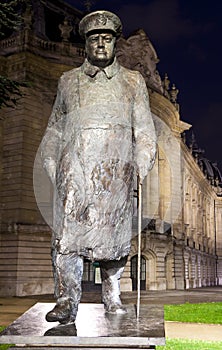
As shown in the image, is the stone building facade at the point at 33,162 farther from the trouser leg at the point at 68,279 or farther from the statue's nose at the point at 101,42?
the trouser leg at the point at 68,279

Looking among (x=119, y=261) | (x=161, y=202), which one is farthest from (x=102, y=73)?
(x=161, y=202)

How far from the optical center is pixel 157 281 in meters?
30.7

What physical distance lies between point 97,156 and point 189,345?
5.56 meters

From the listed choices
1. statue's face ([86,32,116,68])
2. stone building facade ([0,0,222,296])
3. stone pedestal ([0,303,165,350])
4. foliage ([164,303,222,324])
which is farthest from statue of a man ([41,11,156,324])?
stone building facade ([0,0,222,296])

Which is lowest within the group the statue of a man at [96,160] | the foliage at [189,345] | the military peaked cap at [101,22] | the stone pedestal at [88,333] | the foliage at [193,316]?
the foliage at [193,316]

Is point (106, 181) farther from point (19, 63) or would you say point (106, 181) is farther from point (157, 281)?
point (157, 281)

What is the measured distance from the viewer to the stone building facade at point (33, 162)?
22.9 metres

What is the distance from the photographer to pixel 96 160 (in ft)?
12.5

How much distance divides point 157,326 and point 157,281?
27878 mm

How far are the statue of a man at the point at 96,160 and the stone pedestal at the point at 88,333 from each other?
0.59 ft

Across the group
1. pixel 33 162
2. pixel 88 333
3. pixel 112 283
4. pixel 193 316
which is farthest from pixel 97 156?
pixel 33 162

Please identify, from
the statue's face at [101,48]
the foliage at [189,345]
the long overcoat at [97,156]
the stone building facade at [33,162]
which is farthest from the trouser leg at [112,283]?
the stone building facade at [33,162]

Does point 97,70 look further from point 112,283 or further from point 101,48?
point 112,283

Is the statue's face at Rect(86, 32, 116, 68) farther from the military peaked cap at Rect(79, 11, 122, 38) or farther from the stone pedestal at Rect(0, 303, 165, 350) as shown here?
the stone pedestal at Rect(0, 303, 165, 350)
